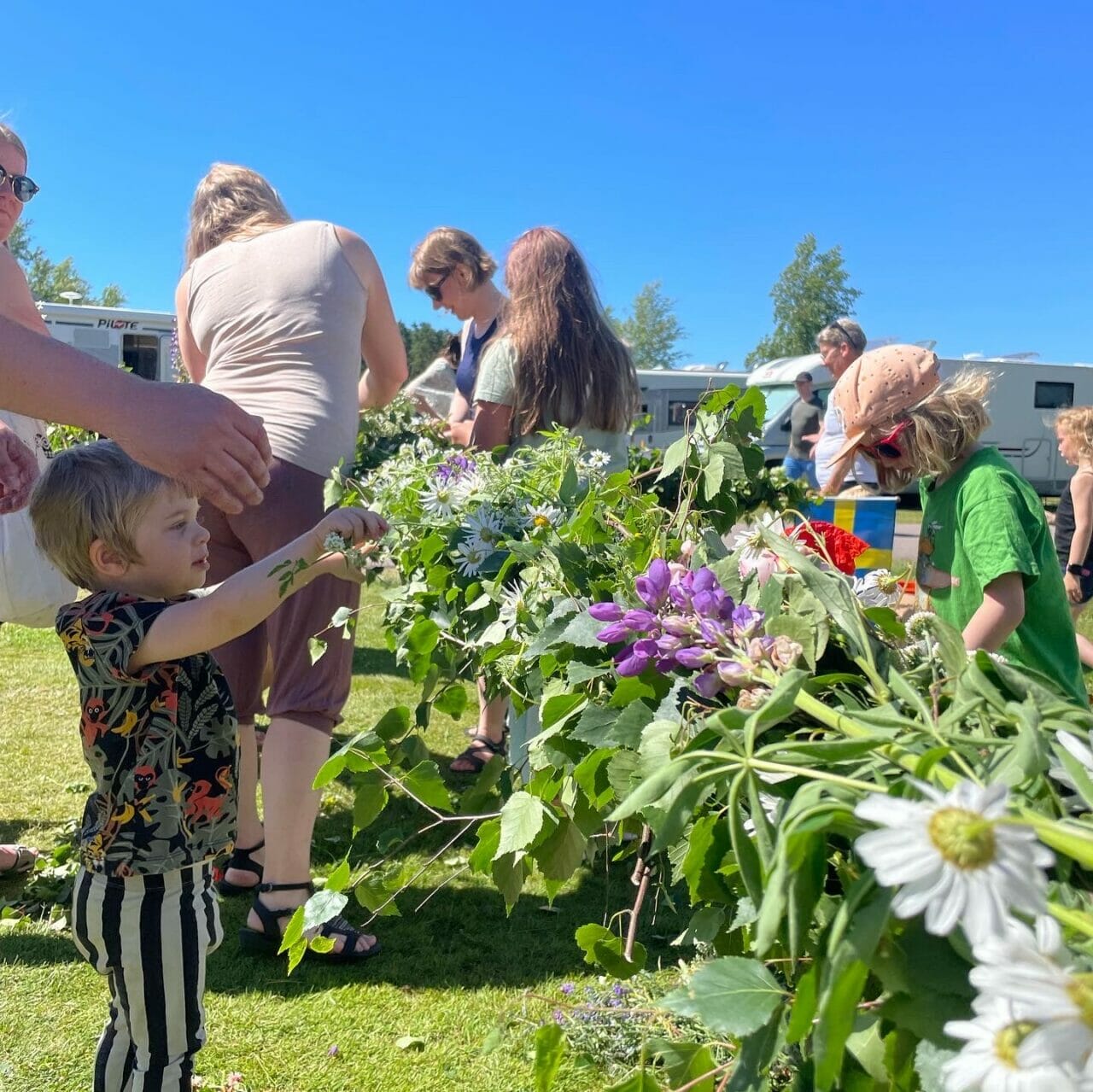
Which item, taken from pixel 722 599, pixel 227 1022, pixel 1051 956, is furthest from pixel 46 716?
pixel 1051 956

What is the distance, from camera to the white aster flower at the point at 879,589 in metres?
1.13

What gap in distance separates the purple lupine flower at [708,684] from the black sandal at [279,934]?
78.1 inches

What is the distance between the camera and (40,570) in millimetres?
2621

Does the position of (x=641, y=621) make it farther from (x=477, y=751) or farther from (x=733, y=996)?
(x=477, y=751)

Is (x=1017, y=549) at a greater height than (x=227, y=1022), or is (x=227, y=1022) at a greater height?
(x=1017, y=549)

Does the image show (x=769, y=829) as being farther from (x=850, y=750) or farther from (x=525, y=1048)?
(x=525, y=1048)

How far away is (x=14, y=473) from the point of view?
2451 mm

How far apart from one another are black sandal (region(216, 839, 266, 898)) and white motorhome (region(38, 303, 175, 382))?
1805cm

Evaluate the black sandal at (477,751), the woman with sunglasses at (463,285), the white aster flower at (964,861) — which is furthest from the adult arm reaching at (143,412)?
the black sandal at (477,751)

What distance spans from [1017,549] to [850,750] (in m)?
2.07

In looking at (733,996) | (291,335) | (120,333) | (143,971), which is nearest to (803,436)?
(291,335)

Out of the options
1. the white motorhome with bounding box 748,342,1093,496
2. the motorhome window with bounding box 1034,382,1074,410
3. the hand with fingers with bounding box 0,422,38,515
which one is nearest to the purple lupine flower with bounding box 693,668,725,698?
the hand with fingers with bounding box 0,422,38,515

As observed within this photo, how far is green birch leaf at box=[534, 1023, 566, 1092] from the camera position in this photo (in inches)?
38.6

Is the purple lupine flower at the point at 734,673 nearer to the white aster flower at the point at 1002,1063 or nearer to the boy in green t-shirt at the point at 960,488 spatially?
the white aster flower at the point at 1002,1063
